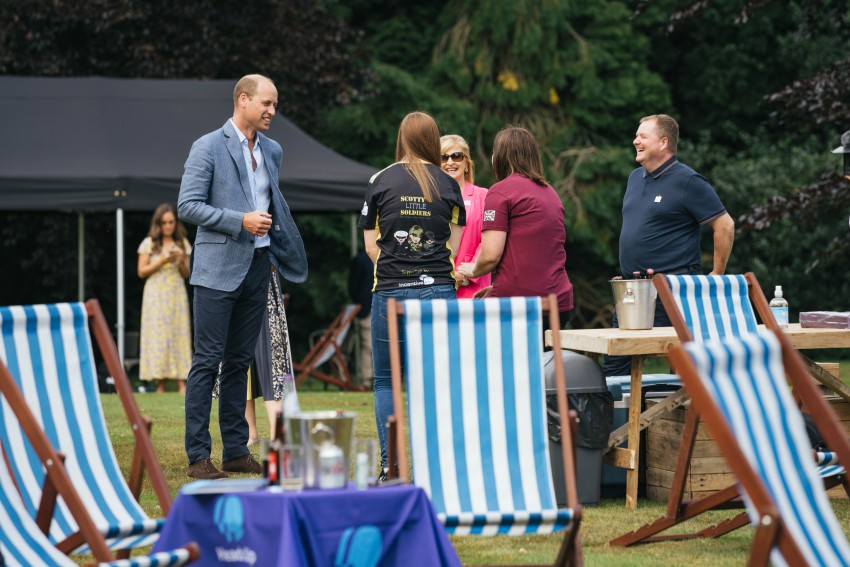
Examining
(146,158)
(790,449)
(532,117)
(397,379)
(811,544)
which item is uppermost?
(532,117)

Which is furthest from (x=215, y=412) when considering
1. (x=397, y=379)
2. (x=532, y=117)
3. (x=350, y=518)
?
(x=532, y=117)

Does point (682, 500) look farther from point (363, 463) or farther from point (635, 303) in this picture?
point (363, 463)

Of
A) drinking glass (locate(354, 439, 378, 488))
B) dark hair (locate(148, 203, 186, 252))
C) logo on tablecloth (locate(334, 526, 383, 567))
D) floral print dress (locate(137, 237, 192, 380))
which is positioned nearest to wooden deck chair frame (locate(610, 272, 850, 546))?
drinking glass (locate(354, 439, 378, 488))

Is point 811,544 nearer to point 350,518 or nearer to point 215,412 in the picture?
point 350,518

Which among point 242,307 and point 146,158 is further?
point 146,158

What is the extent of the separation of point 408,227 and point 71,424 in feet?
6.59

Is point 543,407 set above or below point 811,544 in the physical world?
above

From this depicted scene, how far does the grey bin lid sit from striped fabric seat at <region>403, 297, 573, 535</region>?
4.44 ft

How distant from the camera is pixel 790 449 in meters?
3.18

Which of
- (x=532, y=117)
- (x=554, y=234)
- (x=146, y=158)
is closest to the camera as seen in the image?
(x=554, y=234)

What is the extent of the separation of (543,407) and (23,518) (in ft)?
5.32

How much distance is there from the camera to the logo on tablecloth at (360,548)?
3066 millimetres

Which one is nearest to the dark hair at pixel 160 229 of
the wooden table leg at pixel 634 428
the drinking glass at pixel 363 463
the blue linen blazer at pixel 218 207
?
the blue linen blazer at pixel 218 207

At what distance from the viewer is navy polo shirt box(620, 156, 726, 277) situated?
659 cm
